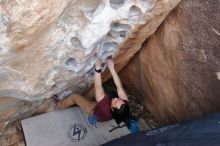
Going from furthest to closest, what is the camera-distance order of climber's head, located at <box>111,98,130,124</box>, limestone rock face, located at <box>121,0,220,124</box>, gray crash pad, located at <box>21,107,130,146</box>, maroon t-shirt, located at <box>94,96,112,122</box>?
gray crash pad, located at <box>21,107,130,146</box>, maroon t-shirt, located at <box>94,96,112,122</box>, climber's head, located at <box>111,98,130,124</box>, limestone rock face, located at <box>121,0,220,124</box>

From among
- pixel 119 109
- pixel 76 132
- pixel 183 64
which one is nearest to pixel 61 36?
pixel 119 109

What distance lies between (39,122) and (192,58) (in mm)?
1054

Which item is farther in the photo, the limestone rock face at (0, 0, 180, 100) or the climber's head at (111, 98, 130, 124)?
the climber's head at (111, 98, 130, 124)

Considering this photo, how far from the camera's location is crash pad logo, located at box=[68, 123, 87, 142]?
2.37 m

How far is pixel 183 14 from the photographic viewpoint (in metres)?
1.87

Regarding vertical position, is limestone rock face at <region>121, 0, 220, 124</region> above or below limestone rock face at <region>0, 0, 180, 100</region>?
below

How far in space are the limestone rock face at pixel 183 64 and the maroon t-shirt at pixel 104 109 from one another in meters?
0.35

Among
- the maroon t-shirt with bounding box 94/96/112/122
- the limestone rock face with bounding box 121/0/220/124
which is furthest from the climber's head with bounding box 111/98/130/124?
the limestone rock face with bounding box 121/0/220/124

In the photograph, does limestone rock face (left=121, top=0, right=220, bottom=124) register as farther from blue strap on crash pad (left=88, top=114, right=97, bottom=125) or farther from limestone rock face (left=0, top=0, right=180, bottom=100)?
blue strap on crash pad (left=88, top=114, right=97, bottom=125)

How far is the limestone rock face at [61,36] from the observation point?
1603 mm

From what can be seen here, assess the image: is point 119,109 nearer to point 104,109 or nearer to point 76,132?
point 104,109

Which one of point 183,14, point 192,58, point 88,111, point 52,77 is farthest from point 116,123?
point 183,14

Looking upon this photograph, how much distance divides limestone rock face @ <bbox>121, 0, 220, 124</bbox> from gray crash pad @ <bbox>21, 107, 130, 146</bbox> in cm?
33

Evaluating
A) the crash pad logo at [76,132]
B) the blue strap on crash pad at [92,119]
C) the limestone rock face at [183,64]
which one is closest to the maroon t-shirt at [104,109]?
the blue strap on crash pad at [92,119]
